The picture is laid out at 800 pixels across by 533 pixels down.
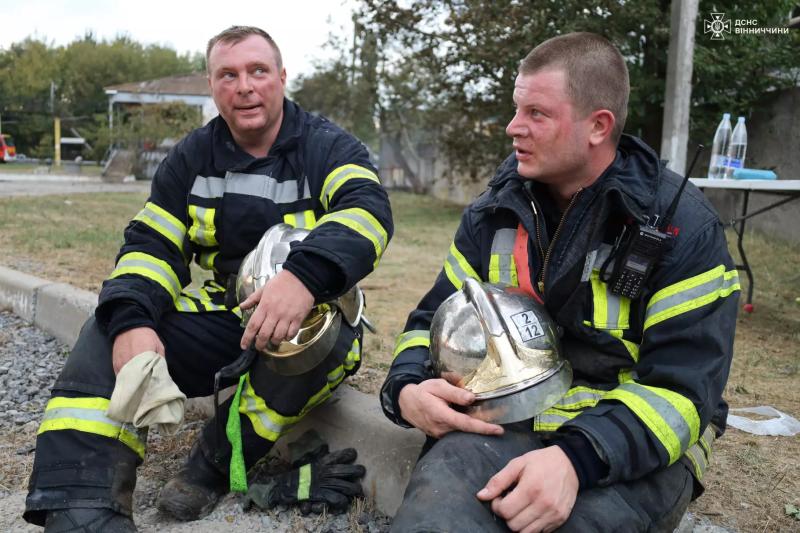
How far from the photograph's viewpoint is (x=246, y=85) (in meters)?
2.77

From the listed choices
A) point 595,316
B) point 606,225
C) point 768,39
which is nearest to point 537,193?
point 606,225

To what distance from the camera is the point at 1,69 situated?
5519cm

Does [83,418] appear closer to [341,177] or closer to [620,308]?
[341,177]

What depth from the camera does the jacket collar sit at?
9.19 feet

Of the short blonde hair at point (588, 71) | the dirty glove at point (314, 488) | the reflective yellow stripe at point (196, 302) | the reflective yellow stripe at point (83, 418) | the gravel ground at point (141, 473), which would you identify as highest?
the short blonde hair at point (588, 71)

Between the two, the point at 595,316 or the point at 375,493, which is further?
the point at 375,493

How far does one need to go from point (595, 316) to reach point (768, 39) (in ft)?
34.9

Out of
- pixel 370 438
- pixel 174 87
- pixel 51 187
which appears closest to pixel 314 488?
pixel 370 438

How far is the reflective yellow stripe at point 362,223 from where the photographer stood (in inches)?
95.7

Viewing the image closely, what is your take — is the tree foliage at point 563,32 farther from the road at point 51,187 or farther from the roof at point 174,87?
the roof at point 174,87

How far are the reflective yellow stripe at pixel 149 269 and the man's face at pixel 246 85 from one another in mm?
573

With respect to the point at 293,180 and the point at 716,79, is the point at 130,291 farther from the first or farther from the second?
the point at 716,79

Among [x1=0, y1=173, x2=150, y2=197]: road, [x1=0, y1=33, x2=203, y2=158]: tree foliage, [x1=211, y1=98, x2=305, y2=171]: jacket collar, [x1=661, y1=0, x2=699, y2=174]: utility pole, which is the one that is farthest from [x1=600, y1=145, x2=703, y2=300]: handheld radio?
[x1=0, y1=33, x2=203, y2=158]: tree foliage

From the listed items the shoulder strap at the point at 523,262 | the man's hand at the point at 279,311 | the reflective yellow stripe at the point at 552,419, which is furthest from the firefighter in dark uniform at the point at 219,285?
the reflective yellow stripe at the point at 552,419
